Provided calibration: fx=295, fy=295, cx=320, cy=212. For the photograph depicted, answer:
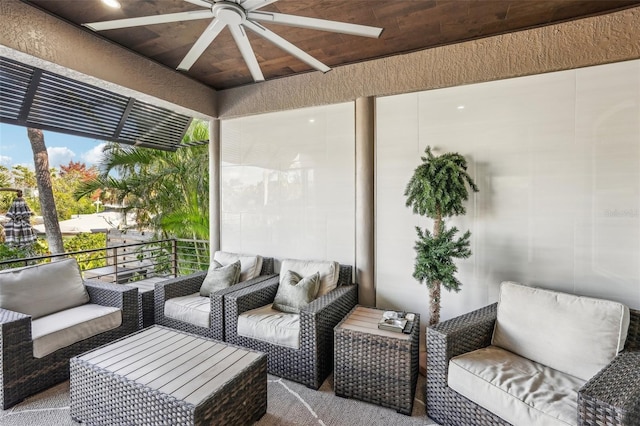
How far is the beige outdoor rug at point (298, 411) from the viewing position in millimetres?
1990

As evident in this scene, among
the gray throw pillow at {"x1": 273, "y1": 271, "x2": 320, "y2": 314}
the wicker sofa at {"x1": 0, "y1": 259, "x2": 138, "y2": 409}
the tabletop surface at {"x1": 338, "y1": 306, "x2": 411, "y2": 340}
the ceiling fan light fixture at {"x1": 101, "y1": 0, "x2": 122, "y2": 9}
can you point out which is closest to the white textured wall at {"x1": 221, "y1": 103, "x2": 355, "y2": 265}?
the gray throw pillow at {"x1": 273, "y1": 271, "x2": 320, "y2": 314}

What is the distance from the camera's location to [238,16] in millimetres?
1619

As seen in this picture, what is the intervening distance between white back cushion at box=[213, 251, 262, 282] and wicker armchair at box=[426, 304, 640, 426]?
2086 millimetres

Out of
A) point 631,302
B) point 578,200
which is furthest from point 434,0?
point 631,302

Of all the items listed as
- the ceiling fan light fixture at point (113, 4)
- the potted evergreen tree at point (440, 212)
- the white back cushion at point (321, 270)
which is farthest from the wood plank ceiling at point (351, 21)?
the white back cushion at point (321, 270)

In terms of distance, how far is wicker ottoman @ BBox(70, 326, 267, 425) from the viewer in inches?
61.7

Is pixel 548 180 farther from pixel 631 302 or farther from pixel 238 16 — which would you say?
pixel 238 16

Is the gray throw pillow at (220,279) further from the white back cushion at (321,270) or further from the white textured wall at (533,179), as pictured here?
the white textured wall at (533,179)

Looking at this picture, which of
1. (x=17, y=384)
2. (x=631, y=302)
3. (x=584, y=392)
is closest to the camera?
(x=584, y=392)

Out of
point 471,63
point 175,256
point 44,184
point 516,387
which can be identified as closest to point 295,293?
point 516,387

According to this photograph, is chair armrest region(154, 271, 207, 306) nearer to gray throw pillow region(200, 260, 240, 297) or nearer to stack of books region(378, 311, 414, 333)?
gray throw pillow region(200, 260, 240, 297)

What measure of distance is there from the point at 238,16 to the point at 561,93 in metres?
2.59

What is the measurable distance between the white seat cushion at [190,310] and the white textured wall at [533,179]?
5.92 ft

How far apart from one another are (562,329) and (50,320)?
3.88 metres
